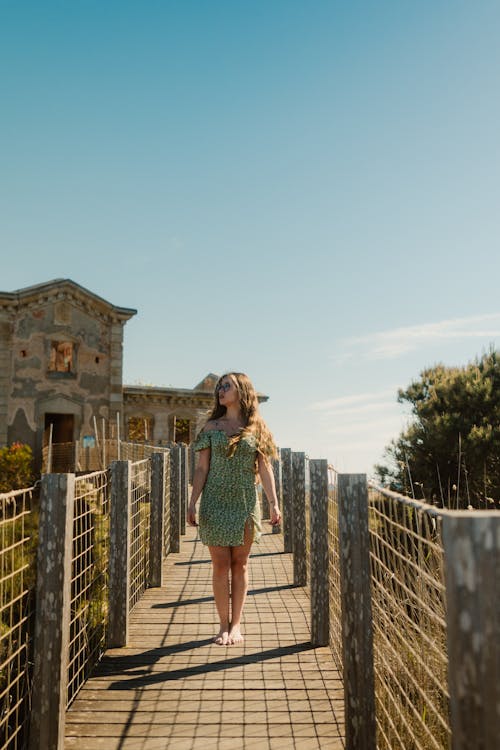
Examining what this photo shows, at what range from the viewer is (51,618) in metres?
3.00

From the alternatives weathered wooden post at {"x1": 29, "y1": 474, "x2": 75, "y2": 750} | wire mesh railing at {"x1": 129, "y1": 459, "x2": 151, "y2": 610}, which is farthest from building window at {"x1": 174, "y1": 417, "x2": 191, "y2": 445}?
weathered wooden post at {"x1": 29, "y1": 474, "x2": 75, "y2": 750}

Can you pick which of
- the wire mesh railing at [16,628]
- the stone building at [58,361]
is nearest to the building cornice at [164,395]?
the stone building at [58,361]

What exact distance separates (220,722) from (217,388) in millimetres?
2305

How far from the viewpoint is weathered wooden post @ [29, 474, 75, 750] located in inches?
117

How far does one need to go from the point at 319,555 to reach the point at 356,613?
1.64m

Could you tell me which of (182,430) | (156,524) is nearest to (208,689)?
(156,524)

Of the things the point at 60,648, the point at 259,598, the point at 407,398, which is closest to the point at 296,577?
the point at 259,598

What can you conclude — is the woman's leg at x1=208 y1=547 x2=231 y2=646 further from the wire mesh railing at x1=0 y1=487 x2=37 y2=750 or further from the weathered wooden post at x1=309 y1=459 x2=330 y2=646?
the wire mesh railing at x1=0 y1=487 x2=37 y2=750

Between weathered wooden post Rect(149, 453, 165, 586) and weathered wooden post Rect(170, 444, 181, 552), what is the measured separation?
201 centimetres

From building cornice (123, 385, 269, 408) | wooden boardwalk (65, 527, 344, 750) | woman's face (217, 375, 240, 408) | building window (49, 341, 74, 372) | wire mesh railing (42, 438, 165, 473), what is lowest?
wooden boardwalk (65, 527, 344, 750)

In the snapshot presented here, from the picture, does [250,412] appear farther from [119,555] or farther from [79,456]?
[79,456]

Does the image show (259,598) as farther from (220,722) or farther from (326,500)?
(220,722)

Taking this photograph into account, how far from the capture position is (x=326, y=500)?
181 inches

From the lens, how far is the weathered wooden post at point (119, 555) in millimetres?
4535
